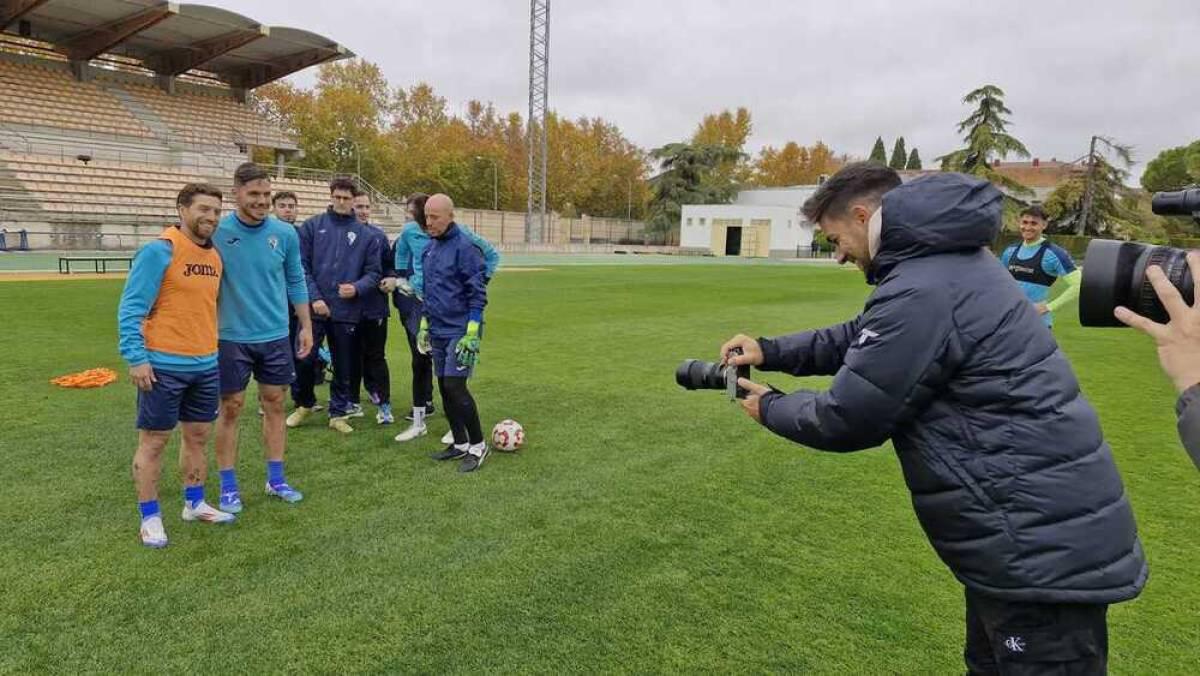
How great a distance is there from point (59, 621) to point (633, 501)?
Result: 2895 mm

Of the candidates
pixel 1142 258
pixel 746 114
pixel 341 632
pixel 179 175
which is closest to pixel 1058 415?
pixel 1142 258

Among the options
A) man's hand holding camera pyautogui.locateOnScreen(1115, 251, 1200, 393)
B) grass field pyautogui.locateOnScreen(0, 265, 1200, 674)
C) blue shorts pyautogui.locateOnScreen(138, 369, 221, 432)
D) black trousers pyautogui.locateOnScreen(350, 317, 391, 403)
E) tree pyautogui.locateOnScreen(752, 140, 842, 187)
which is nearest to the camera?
man's hand holding camera pyautogui.locateOnScreen(1115, 251, 1200, 393)

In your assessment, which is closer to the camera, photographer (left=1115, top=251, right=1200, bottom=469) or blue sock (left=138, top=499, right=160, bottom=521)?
photographer (left=1115, top=251, right=1200, bottom=469)

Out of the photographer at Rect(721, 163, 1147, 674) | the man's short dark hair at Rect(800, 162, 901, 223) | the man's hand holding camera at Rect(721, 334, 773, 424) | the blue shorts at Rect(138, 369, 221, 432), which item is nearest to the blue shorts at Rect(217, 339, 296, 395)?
the blue shorts at Rect(138, 369, 221, 432)

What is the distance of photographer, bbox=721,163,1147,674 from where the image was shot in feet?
5.48

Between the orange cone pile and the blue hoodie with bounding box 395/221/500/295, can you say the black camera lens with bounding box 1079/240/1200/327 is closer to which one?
the blue hoodie with bounding box 395/221/500/295

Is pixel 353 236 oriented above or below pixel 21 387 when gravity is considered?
above

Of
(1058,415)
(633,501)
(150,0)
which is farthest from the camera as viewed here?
(150,0)

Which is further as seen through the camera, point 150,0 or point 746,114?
point 746,114

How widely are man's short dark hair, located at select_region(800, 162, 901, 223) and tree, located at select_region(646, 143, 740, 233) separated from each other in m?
64.8

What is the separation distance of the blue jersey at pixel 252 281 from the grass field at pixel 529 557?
110cm

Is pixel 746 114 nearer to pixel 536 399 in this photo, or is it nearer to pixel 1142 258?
pixel 536 399

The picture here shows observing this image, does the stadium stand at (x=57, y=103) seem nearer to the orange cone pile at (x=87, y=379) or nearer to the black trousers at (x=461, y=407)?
the orange cone pile at (x=87, y=379)

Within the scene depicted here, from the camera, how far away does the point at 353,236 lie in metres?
6.01
